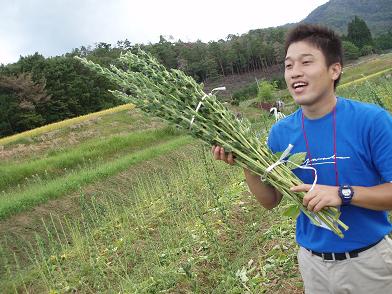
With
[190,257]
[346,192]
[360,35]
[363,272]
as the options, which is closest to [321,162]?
[346,192]

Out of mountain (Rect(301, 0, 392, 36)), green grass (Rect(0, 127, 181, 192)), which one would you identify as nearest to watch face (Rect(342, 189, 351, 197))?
green grass (Rect(0, 127, 181, 192))

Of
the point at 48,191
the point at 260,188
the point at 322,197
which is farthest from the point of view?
the point at 48,191

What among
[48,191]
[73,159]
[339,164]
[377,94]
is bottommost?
[73,159]

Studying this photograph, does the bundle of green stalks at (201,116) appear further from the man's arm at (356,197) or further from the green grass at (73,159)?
the green grass at (73,159)

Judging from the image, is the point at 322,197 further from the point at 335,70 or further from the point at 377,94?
the point at 377,94

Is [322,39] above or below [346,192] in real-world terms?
above

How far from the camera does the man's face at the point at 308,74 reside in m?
1.78

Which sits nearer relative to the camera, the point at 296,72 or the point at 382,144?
the point at 382,144

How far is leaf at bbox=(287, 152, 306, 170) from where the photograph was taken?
1794 mm

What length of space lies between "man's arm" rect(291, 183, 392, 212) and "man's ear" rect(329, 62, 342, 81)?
502 millimetres

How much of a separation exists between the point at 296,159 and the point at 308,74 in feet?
1.18

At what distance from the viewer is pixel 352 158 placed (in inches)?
68.9

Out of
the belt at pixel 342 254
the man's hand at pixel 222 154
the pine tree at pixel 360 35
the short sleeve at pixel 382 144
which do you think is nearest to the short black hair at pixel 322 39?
the short sleeve at pixel 382 144

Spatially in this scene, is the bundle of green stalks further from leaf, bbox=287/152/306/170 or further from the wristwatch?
the wristwatch
